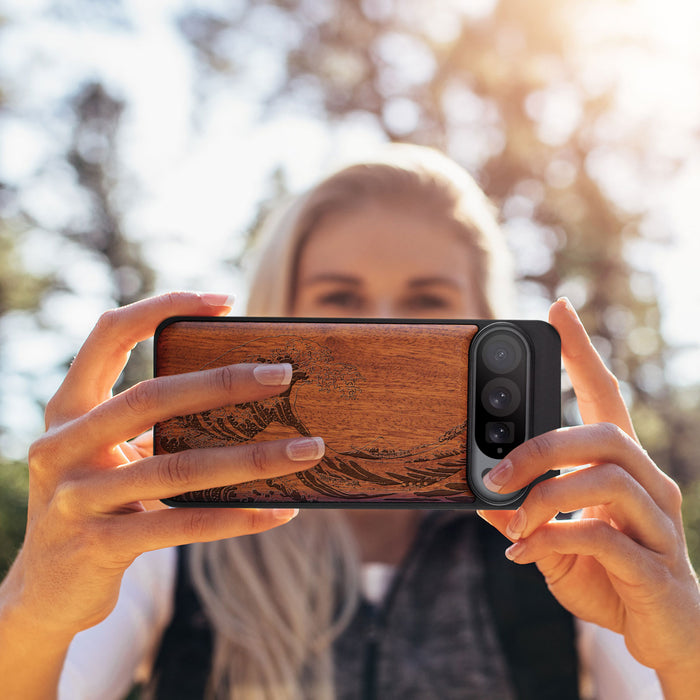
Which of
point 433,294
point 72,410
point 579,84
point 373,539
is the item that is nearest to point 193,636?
point 373,539

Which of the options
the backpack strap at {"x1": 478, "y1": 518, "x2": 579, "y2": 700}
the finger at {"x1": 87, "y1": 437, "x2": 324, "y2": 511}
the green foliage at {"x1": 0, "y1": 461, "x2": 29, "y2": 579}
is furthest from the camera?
the green foliage at {"x1": 0, "y1": 461, "x2": 29, "y2": 579}

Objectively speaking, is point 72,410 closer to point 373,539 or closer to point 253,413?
point 253,413

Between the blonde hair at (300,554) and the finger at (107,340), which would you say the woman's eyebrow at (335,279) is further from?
the finger at (107,340)

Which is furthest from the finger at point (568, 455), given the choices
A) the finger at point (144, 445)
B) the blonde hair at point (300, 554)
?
the blonde hair at point (300, 554)

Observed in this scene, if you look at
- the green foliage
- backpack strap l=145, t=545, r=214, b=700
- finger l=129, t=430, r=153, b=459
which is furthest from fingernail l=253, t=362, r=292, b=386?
the green foliage

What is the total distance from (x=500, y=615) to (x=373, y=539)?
2.26ft

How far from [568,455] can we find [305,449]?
565mm

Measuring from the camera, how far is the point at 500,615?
234 cm

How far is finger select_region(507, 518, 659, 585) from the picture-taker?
1305 millimetres

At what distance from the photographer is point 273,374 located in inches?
51.8

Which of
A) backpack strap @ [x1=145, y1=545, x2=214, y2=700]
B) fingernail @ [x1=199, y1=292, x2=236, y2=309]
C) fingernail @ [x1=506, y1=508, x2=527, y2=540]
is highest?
fingernail @ [x1=199, y1=292, x2=236, y2=309]

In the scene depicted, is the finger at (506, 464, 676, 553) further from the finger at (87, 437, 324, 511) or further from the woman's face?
the woman's face

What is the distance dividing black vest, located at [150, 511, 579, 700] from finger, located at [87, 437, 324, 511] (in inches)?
52.9

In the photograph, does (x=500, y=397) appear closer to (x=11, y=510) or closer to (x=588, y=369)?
(x=588, y=369)
